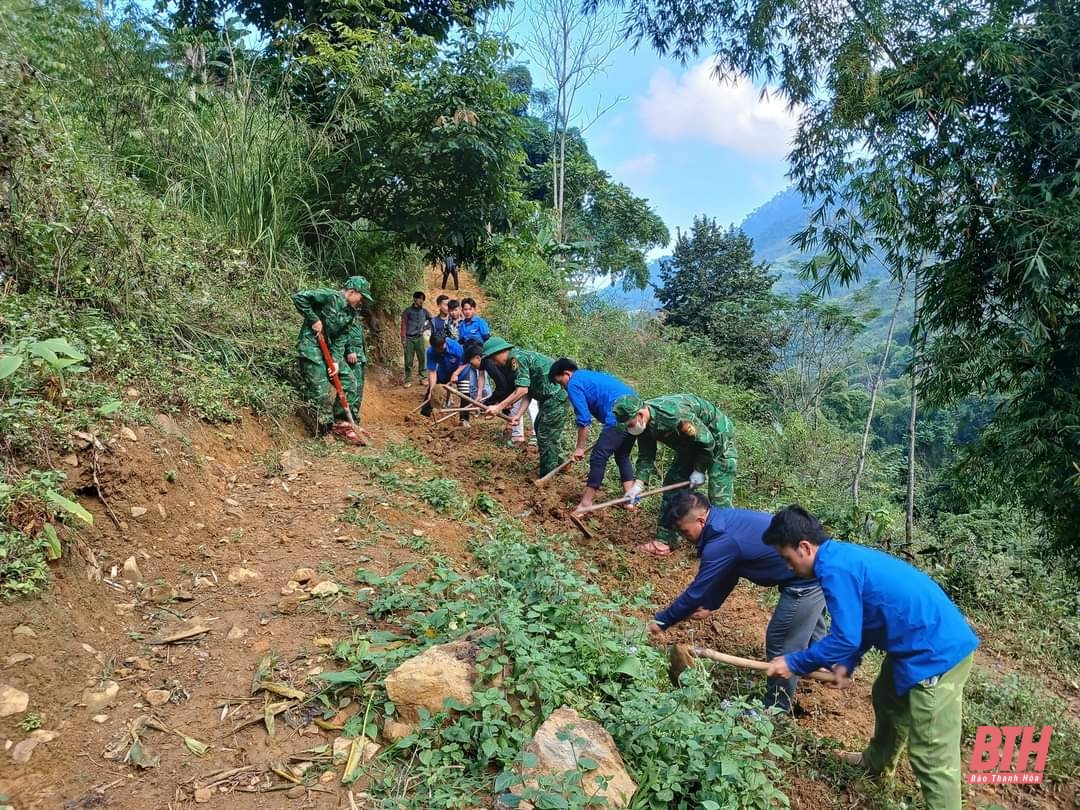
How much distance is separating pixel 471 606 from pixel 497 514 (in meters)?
2.53

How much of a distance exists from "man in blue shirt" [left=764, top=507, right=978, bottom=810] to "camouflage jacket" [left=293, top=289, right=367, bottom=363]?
441cm

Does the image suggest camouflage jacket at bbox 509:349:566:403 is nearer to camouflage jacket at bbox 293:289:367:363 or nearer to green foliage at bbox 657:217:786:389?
camouflage jacket at bbox 293:289:367:363

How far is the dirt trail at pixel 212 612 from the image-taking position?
2082mm

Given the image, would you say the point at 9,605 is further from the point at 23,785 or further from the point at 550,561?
the point at 550,561

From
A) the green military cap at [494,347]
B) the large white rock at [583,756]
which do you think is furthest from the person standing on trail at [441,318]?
the large white rock at [583,756]

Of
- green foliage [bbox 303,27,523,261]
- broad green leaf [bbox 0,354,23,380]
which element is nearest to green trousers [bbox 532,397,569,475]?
green foliage [bbox 303,27,523,261]

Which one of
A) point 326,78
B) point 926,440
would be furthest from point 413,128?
point 926,440

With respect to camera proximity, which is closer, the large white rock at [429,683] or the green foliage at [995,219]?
the large white rock at [429,683]

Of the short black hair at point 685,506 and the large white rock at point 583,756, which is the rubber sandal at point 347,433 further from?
the large white rock at point 583,756

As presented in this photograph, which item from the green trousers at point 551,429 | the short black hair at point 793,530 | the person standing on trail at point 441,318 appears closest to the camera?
the short black hair at point 793,530

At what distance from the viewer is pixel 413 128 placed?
695 cm

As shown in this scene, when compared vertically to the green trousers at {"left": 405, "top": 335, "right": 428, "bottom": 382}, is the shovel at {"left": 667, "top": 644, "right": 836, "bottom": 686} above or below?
below

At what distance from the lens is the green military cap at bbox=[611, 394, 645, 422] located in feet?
16.1

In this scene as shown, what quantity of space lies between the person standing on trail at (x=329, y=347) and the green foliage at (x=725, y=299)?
438 inches
